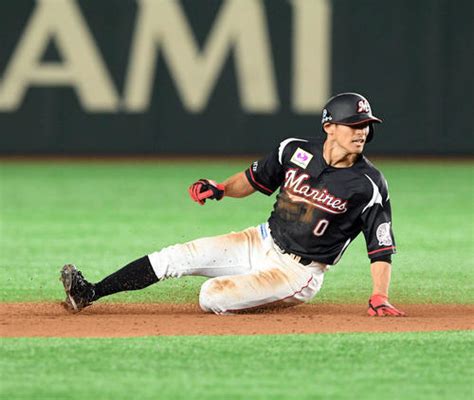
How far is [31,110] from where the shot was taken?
19547mm

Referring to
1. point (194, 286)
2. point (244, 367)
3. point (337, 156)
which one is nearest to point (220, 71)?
point (194, 286)

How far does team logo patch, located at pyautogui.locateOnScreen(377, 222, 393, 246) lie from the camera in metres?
7.71

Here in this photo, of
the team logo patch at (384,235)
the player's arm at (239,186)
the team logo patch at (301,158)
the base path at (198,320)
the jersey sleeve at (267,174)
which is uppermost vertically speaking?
the team logo patch at (301,158)

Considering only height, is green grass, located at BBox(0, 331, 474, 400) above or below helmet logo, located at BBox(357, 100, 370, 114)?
below

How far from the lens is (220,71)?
1970cm

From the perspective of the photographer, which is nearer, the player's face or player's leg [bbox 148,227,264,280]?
the player's face

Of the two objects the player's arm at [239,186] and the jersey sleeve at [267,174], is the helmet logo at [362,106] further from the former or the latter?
the player's arm at [239,186]

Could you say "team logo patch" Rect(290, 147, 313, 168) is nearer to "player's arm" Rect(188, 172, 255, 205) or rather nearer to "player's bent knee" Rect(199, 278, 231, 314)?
"player's arm" Rect(188, 172, 255, 205)

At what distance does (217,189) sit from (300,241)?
1.98ft

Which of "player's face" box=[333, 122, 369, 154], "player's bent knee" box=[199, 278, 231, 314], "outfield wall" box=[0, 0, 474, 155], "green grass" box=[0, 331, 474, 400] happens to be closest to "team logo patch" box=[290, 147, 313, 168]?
"player's face" box=[333, 122, 369, 154]

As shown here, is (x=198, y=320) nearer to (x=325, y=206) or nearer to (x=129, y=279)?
(x=129, y=279)

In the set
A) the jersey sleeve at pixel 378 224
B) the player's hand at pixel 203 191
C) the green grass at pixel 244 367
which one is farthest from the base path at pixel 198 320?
the player's hand at pixel 203 191

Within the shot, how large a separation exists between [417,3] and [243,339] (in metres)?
13.4

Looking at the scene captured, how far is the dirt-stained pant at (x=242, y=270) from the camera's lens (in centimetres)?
779
